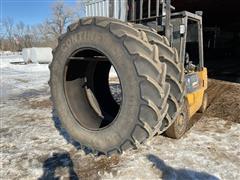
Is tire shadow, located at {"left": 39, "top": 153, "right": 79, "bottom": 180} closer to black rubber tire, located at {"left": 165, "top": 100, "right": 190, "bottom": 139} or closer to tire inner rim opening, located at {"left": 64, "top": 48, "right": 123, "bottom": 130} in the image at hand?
tire inner rim opening, located at {"left": 64, "top": 48, "right": 123, "bottom": 130}

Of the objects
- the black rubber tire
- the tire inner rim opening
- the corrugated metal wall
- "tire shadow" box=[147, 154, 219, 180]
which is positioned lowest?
"tire shadow" box=[147, 154, 219, 180]

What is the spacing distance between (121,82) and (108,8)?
6.51 meters

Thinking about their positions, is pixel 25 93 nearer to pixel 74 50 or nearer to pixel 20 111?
Result: pixel 20 111

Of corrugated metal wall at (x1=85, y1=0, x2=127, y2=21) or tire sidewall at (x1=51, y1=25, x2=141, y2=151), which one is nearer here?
tire sidewall at (x1=51, y1=25, x2=141, y2=151)

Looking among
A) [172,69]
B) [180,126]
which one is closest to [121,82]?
[172,69]

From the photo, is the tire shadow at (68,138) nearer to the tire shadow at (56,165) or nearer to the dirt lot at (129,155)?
the dirt lot at (129,155)

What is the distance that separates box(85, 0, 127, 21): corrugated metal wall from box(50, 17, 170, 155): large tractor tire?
4.35 meters

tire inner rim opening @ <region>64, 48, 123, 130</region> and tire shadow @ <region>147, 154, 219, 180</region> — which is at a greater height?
tire inner rim opening @ <region>64, 48, 123, 130</region>

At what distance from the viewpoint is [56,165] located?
4.04 metres

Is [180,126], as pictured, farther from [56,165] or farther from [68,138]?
[56,165]

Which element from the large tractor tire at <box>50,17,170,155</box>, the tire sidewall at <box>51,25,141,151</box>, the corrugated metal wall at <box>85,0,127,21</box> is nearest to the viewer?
the large tractor tire at <box>50,17,170,155</box>

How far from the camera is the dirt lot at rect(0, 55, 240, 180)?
12.2ft

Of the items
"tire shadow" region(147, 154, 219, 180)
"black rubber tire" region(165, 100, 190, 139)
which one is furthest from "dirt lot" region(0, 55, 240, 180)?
"black rubber tire" region(165, 100, 190, 139)

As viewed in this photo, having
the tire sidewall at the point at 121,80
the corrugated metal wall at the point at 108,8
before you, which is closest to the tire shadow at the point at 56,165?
the tire sidewall at the point at 121,80
